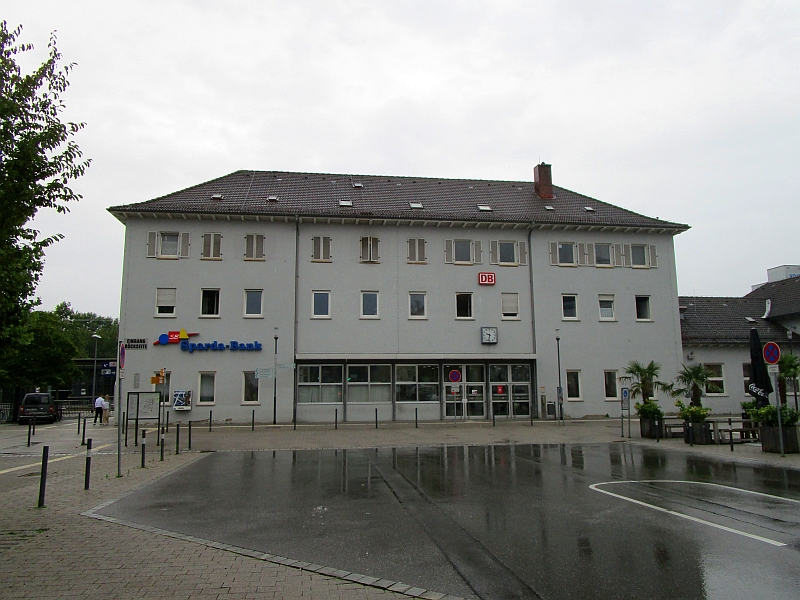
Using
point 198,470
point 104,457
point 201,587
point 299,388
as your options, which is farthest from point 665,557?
point 299,388

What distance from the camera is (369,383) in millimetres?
32188

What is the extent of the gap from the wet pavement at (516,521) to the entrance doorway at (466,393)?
17274mm

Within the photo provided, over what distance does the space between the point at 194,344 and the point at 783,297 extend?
3851 cm

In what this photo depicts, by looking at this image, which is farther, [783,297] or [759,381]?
[783,297]

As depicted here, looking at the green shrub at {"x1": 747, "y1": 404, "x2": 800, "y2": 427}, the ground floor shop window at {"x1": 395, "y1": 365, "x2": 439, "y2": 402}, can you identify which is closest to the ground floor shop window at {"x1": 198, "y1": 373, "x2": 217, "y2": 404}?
the ground floor shop window at {"x1": 395, "y1": 365, "x2": 439, "y2": 402}

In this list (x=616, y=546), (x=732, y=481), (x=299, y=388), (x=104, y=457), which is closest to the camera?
(x=616, y=546)

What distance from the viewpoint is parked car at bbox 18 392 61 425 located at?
3669 cm

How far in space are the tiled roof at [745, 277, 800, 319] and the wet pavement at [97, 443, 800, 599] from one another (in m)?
31.0

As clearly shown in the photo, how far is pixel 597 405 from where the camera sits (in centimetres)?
3369

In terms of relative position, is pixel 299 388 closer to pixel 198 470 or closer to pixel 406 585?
pixel 198 470

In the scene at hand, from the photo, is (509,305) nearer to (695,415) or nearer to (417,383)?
(417,383)

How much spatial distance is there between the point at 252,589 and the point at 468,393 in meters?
28.1

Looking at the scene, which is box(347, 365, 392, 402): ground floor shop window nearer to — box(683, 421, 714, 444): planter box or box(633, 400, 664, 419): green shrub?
box(633, 400, 664, 419): green shrub

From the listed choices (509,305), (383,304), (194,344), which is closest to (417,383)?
(383,304)
